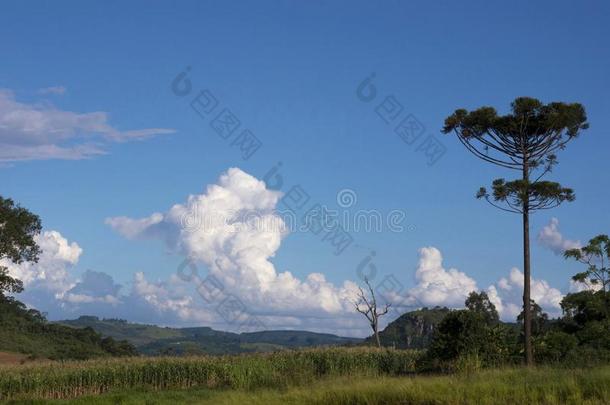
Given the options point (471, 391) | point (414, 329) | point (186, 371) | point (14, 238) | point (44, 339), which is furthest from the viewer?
point (414, 329)

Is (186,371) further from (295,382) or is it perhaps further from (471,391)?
(471,391)

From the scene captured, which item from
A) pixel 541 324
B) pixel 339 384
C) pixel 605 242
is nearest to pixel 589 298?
pixel 605 242

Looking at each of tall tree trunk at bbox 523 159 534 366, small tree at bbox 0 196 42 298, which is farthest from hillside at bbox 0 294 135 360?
tall tree trunk at bbox 523 159 534 366

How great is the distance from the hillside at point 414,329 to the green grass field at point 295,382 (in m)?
44.0

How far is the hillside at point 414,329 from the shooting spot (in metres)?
82.3

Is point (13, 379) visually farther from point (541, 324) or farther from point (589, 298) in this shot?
point (541, 324)

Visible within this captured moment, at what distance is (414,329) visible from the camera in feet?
275

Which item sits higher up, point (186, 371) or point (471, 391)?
point (471, 391)

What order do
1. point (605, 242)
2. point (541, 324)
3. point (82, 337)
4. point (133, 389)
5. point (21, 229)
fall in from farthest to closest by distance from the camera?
point (82, 337), point (541, 324), point (21, 229), point (605, 242), point (133, 389)

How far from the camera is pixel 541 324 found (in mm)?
65750

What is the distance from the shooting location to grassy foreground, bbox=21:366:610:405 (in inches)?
588

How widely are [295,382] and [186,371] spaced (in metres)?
9.17

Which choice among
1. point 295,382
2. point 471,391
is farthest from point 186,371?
point 471,391

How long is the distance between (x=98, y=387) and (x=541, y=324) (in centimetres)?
4484
